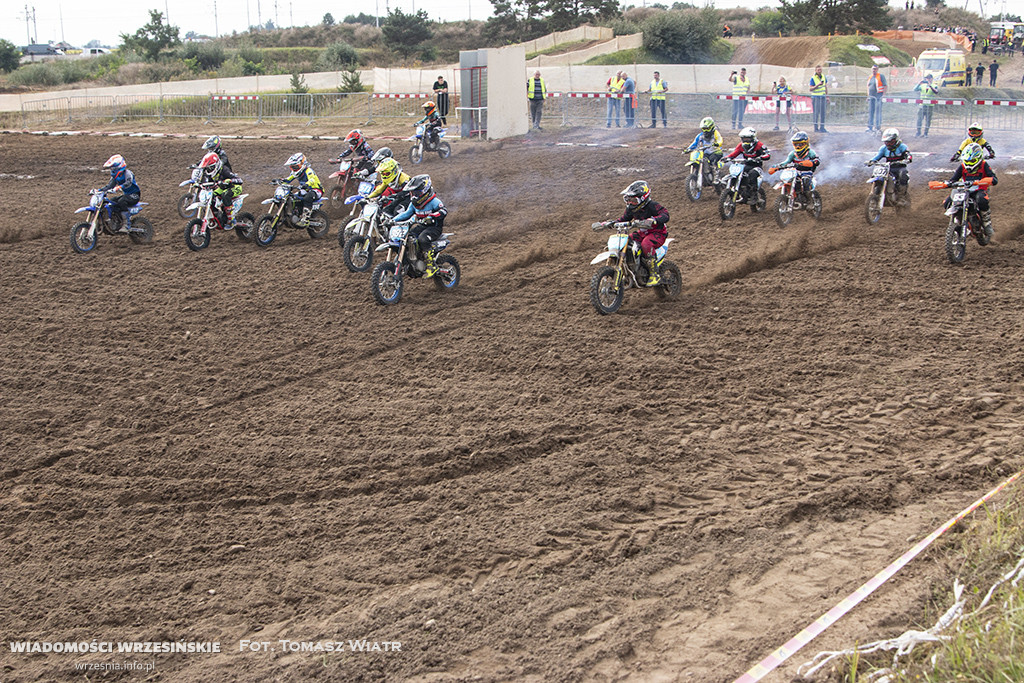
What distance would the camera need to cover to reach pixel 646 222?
34.5ft

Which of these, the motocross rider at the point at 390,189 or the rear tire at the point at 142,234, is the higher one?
the motocross rider at the point at 390,189

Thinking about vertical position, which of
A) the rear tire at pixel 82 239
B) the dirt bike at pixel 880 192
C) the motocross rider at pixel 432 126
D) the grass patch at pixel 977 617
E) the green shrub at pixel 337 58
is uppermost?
the green shrub at pixel 337 58

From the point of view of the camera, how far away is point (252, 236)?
14672 millimetres

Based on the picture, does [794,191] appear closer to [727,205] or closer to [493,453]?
[727,205]

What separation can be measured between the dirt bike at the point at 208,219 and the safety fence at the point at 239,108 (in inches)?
744

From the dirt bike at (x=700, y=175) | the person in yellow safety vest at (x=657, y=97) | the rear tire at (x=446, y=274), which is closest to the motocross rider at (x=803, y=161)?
the dirt bike at (x=700, y=175)

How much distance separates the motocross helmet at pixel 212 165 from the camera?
1443 centimetres

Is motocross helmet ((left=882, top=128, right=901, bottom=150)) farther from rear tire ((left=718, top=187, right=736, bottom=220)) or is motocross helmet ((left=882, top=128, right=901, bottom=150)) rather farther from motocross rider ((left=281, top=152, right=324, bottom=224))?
motocross rider ((left=281, top=152, right=324, bottom=224))

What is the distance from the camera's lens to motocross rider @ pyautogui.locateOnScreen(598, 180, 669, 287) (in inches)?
413

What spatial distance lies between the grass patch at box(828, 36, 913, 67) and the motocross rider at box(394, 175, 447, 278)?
3873cm

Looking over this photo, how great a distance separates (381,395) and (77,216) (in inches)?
443

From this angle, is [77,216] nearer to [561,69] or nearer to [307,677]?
[307,677]

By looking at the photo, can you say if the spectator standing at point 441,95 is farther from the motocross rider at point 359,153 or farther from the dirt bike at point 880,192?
the dirt bike at point 880,192

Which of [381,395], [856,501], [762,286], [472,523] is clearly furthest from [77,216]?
[856,501]
